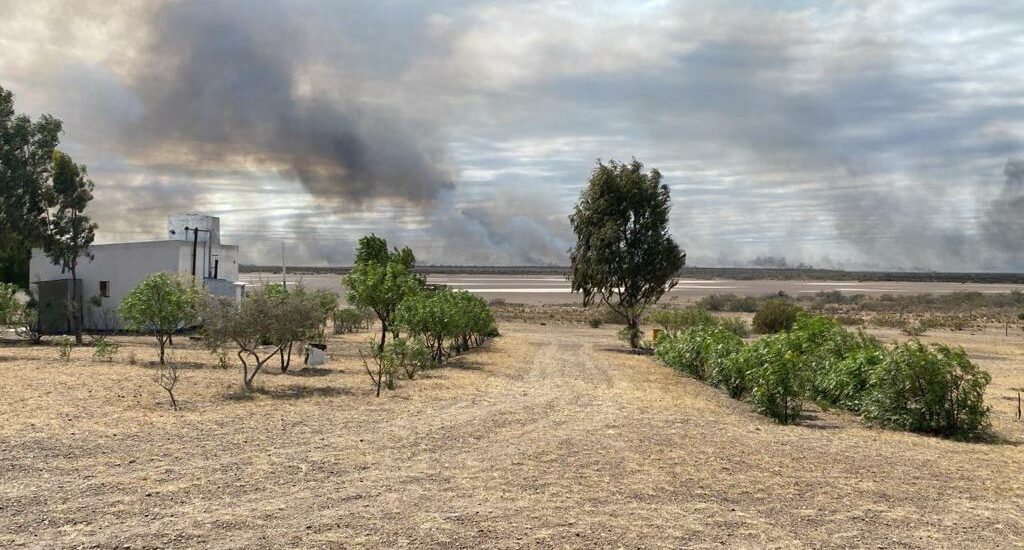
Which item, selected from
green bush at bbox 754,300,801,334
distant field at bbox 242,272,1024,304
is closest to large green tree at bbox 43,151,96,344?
green bush at bbox 754,300,801,334

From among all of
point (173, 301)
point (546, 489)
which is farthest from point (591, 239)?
point (546, 489)

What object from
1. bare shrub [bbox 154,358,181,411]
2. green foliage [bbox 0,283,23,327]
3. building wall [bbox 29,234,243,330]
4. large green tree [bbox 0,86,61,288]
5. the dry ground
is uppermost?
large green tree [bbox 0,86,61,288]

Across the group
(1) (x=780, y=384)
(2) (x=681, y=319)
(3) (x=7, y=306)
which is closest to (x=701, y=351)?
(1) (x=780, y=384)

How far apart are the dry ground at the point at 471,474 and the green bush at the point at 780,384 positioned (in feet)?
1.39

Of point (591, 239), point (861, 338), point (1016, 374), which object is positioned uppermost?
point (591, 239)

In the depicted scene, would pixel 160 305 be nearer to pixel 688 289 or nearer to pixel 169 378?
pixel 169 378

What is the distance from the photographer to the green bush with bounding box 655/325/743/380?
19016mm

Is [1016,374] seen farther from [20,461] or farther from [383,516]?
[20,461]

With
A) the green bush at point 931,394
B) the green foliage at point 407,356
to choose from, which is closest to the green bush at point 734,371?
the green bush at point 931,394

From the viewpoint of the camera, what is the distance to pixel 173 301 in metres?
20.8

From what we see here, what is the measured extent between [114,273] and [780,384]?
102 feet

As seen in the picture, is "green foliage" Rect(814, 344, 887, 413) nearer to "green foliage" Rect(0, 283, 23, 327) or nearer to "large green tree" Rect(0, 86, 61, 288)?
"green foliage" Rect(0, 283, 23, 327)

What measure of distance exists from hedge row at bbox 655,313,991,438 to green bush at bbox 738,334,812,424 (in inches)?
0.7

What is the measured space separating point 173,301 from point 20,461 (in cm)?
1167
